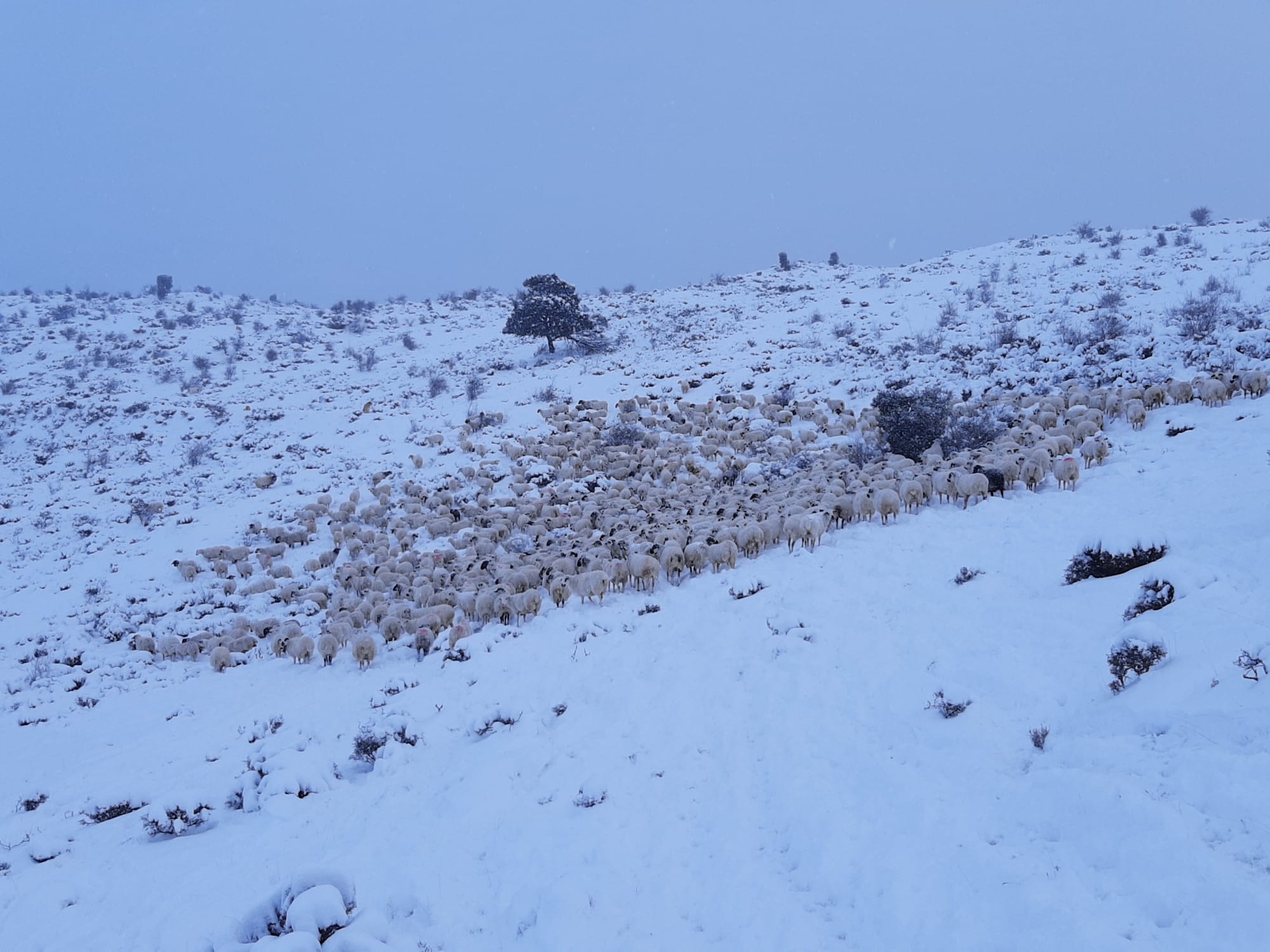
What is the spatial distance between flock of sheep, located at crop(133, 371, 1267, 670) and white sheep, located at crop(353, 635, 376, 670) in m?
0.04

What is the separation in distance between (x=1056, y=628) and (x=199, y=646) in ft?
42.7

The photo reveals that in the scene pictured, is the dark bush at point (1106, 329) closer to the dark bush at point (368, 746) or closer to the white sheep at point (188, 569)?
the dark bush at point (368, 746)

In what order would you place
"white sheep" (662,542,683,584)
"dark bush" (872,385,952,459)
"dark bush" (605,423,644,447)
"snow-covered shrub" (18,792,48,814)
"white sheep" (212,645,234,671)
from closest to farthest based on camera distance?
"snow-covered shrub" (18,792,48,814)
"white sheep" (212,645,234,671)
"white sheep" (662,542,683,584)
"dark bush" (872,385,952,459)
"dark bush" (605,423,644,447)

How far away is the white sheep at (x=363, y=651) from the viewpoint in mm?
10242

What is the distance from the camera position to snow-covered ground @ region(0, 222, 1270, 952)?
13.7 ft

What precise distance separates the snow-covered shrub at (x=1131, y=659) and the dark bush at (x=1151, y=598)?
944 mm

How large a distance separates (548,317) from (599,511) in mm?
18419

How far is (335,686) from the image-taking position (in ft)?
32.2

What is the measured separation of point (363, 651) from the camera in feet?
33.6

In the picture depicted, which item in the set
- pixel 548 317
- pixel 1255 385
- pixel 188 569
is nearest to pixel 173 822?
pixel 188 569

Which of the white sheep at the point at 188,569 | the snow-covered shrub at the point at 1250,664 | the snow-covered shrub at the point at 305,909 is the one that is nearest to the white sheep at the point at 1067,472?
the snow-covered shrub at the point at 1250,664

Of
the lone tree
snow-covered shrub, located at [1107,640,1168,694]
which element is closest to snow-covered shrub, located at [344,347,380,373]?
the lone tree

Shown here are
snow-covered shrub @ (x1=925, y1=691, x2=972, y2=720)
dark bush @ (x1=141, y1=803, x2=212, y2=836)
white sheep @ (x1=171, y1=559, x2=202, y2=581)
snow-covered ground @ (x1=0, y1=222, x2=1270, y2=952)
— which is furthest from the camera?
white sheep @ (x1=171, y1=559, x2=202, y2=581)

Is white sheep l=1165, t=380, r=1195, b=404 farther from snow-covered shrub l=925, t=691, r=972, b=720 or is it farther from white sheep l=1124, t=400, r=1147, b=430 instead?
snow-covered shrub l=925, t=691, r=972, b=720
